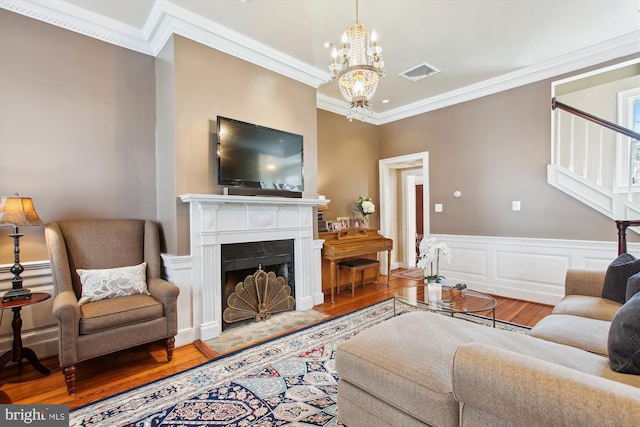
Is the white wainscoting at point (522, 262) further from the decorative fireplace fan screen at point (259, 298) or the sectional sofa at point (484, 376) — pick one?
the decorative fireplace fan screen at point (259, 298)

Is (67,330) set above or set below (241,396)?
above

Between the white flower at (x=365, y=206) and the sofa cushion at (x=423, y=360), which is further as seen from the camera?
the white flower at (x=365, y=206)

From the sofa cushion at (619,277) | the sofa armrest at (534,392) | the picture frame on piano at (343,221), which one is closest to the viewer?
the sofa armrest at (534,392)

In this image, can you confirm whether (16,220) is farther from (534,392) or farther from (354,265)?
(354,265)

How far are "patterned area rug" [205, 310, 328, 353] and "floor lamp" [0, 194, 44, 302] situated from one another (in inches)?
56.5

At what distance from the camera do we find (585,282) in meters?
2.33

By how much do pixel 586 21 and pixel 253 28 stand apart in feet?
10.8

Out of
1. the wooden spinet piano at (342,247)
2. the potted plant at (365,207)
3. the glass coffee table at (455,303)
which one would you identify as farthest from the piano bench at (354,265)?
the glass coffee table at (455,303)

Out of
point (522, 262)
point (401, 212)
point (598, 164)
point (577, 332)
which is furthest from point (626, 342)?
point (401, 212)

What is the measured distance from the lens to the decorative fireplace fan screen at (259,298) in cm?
304

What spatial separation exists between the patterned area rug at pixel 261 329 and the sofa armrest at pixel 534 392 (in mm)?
2106

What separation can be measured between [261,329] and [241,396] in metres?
1.08

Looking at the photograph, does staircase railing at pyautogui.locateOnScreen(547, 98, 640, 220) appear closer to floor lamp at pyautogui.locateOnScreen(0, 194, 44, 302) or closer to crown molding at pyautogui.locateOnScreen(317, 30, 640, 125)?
crown molding at pyautogui.locateOnScreen(317, 30, 640, 125)

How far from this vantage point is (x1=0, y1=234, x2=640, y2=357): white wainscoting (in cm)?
248
